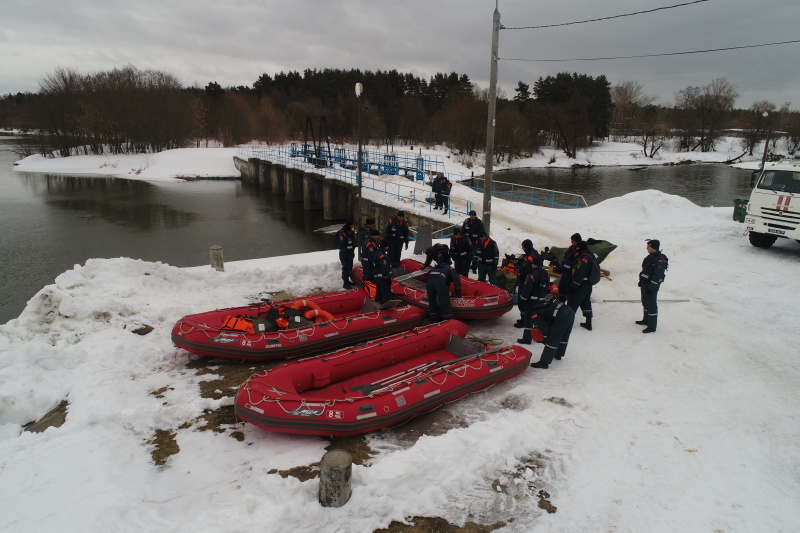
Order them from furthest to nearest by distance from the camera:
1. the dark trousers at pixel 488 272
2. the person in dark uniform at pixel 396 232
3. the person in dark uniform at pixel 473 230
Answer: the person in dark uniform at pixel 396 232 → the person in dark uniform at pixel 473 230 → the dark trousers at pixel 488 272

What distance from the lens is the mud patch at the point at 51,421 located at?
5586 mm

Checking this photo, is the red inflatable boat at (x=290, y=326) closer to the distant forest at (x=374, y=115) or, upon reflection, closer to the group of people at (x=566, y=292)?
the group of people at (x=566, y=292)

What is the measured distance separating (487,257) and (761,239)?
9372mm

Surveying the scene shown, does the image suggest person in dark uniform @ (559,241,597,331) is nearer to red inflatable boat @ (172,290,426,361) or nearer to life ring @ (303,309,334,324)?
red inflatable boat @ (172,290,426,361)

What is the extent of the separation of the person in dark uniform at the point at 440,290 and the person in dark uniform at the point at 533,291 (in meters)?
1.36

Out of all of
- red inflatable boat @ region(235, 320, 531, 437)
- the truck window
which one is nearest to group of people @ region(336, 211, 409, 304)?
red inflatable boat @ region(235, 320, 531, 437)

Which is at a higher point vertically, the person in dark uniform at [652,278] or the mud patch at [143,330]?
the person in dark uniform at [652,278]

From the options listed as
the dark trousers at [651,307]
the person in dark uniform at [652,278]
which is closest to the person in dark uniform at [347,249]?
the person in dark uniform at [652,278]

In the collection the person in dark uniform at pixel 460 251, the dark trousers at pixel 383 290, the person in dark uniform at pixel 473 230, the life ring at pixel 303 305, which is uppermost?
the person in dark uniform at pixel 473 230

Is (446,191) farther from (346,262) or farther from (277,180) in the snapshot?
(277,180)

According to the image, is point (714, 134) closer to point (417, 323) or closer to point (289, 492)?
point (417, 323)

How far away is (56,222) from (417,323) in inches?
1087

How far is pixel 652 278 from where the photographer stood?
8234 millimetres

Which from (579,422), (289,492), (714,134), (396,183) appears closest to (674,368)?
Result: (579,422)
